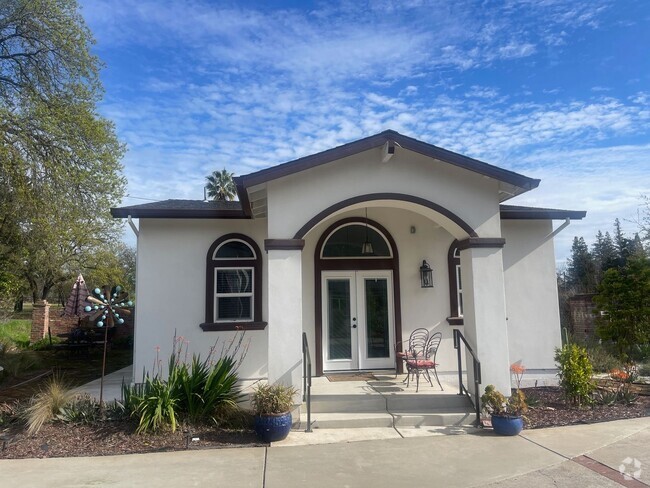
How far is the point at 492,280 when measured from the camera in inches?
302

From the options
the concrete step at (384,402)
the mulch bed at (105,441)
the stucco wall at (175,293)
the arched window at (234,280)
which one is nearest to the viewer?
the mulch bed at (105,441)

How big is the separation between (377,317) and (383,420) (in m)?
2.94

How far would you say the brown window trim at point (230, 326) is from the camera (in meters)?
9.09

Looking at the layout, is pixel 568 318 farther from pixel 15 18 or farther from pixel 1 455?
pixel 15 18

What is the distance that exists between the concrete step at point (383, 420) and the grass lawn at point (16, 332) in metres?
15.5

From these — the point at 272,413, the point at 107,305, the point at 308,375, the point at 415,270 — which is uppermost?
the point at 415,270

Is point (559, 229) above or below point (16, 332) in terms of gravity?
above

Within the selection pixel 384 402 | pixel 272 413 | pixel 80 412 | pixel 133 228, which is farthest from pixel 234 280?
pixel 384 402

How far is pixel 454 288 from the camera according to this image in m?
9.80

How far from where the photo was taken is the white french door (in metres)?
9.50

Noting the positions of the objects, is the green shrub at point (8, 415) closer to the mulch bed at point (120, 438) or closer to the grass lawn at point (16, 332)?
the mulch bed at point (120, 438)

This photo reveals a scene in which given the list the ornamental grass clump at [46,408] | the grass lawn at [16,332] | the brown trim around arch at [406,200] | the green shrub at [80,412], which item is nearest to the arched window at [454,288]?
the brown trim around arch at [406,200]

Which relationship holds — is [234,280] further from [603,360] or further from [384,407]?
[603,360]

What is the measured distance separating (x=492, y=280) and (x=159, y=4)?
8216 mm
